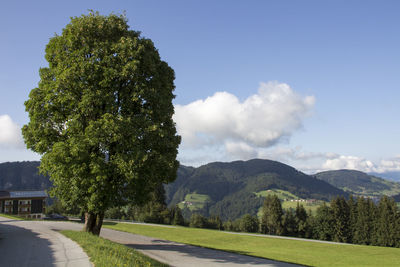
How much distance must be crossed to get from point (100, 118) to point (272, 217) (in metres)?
102

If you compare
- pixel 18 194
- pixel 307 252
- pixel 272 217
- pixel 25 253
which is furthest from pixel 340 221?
pixel 18 194

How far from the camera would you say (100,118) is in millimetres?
19609

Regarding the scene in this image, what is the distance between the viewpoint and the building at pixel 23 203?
10094 cm

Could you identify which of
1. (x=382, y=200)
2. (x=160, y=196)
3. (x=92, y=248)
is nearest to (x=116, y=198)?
(x=92, y=248)

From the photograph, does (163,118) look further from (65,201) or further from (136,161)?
(65,201)

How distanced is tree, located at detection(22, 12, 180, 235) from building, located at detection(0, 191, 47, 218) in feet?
334

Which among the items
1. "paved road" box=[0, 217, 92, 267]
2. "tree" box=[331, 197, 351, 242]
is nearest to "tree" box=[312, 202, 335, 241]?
"tree" box=[331, 197, 351, 242]

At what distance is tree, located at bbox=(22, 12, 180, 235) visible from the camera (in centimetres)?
1761

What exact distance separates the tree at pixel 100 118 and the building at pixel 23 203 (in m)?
102

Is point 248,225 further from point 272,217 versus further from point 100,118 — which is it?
point 100,118

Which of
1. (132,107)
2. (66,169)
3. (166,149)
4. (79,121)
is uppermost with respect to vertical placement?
(132,107)

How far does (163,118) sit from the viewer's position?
66.6 feet

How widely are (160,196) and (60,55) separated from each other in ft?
264

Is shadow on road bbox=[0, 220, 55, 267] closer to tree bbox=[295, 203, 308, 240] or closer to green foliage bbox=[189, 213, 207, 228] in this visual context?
green foliage bbox=[189, 213, 207, 228]
